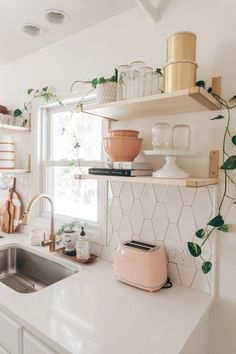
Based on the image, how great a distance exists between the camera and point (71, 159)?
1831 mm

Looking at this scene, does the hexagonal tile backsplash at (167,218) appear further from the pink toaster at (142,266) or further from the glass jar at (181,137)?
the glass jar at (181,137)

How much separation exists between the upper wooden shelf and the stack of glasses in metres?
0.06

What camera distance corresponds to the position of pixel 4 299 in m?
1.09

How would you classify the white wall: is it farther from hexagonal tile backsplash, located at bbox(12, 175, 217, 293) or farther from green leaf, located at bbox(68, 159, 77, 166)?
green leaf, located at bbox(68, 159, 77, 166)

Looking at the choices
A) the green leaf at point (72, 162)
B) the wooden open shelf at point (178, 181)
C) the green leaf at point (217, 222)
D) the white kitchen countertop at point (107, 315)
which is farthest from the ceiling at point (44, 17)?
the white kitchen countertop at point (107, 315)

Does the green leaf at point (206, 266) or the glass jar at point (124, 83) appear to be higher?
the glass jar at point (124, 83)

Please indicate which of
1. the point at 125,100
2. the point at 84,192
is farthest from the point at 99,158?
the point at 125,100

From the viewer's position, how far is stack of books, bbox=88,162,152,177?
1.18 m

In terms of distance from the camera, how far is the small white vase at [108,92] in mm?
1230

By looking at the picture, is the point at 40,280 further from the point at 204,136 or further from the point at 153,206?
the point at 204,136

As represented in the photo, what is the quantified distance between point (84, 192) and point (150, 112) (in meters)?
0.82

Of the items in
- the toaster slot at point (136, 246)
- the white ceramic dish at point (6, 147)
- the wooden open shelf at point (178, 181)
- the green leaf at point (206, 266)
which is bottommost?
the green leaf at point (206, 266)

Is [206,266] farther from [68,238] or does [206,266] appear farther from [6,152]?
[6,152]

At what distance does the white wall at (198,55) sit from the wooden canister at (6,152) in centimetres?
57
